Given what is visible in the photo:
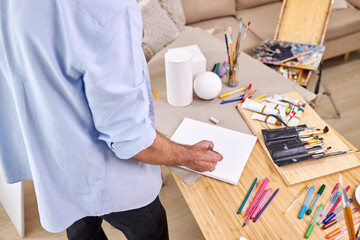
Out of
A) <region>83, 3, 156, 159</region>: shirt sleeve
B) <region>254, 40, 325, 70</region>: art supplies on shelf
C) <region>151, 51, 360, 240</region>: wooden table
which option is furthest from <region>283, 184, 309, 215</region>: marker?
<region>254, 40, 325, 70</region>: art supplies on shelf

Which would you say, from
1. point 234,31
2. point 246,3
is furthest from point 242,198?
point 246,3

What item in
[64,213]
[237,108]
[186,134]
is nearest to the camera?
[64,213]

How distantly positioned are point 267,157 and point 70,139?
65cm

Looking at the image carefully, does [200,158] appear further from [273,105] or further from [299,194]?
[273,105]

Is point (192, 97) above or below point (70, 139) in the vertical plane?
below

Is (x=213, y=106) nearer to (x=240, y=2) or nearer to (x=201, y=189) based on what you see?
(x=201, y=189)

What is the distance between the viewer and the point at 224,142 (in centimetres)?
110

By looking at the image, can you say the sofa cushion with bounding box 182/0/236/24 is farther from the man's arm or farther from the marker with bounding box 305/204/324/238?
the marker with bounding box 305/204/324/238

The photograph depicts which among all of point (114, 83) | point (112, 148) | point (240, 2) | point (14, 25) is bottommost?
point (240, 2)

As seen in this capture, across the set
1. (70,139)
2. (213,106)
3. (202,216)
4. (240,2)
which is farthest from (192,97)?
(240,2)

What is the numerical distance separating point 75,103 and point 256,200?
1.95 feet

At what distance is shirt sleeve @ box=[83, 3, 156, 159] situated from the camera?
59 centimetres

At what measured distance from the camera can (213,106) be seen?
126cm

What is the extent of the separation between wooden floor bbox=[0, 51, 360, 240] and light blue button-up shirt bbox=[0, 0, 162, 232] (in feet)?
3.08
